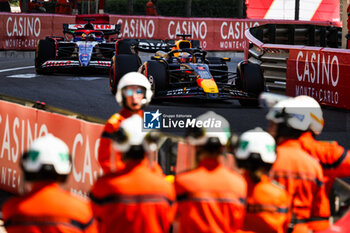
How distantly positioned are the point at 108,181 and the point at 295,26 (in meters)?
18.3

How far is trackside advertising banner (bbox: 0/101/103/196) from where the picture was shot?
8727mm

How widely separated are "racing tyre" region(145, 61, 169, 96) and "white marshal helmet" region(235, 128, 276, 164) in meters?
9.83

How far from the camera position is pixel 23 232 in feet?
15.1

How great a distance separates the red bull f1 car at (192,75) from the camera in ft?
49.4

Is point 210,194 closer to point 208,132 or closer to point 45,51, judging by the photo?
point 208,132

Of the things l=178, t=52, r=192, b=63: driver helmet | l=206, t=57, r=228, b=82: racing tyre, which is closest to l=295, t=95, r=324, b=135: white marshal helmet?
l=178, t=52, r=192, b=63: driver helmet

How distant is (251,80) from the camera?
15508 millimetres

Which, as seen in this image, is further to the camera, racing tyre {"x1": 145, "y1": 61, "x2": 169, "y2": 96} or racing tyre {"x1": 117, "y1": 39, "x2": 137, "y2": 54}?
racing tyre {"x1": 117, "y1": 39, "x2": 137, "y2": 54}

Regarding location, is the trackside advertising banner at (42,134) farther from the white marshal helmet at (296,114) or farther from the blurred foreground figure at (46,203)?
the blurred foreground figure at (46,203)

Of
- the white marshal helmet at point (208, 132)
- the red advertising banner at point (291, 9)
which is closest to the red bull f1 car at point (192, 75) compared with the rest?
the white marshal helmet at point (208, 132)

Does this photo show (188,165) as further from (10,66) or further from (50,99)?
(10,66)

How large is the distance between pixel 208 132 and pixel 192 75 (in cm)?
1066

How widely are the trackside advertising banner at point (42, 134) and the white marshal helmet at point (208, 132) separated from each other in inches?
121

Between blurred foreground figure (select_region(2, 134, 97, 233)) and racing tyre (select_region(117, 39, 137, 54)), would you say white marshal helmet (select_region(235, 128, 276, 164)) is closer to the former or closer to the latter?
blurred foreground figure (select_region(2, 134, 97, 233))
